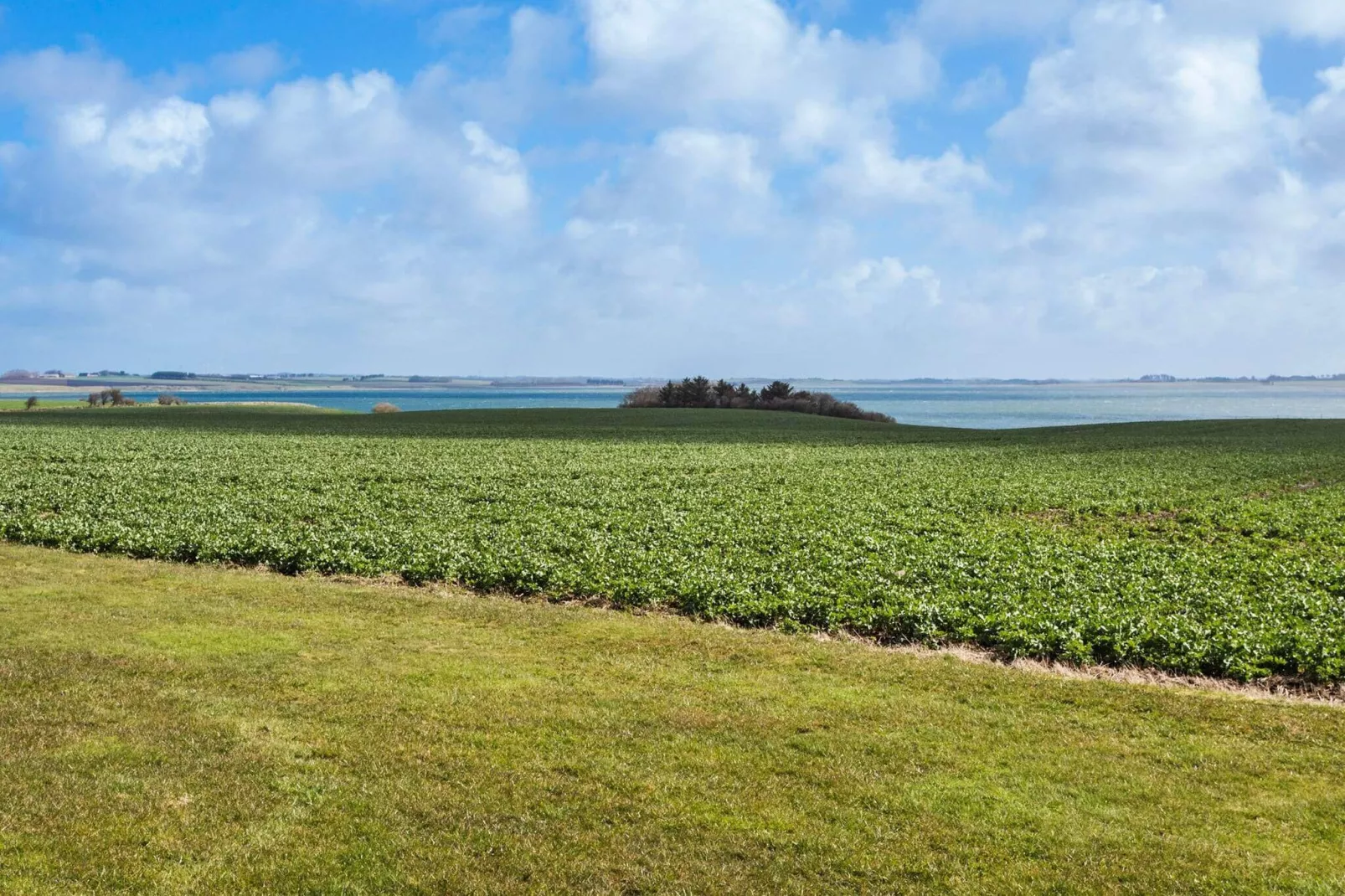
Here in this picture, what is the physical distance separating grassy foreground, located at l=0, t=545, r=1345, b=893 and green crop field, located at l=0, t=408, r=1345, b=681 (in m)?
2.45

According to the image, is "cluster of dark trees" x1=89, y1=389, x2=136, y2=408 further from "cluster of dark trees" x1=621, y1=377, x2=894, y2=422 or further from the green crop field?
the green crop field

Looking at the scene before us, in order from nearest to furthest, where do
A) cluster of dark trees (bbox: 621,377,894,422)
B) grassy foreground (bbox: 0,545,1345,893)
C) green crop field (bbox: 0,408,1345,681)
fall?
grassy foreground (bbox: 0,545,1345,893)
green crop field (bbox: 0,408,1345,681)
cluster of dark trees (bbox: 621,377,894,422)

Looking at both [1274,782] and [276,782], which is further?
[1274,782]

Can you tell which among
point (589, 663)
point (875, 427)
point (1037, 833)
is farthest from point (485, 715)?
point (875, 427)

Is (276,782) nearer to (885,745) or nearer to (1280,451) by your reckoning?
(885,745)

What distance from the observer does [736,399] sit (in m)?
108

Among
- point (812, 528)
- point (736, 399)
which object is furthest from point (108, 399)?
point (812, 528)

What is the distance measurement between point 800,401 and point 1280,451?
6353 centimetres

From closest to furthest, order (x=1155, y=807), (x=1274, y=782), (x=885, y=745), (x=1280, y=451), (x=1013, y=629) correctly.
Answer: (x=1155, y=807), (x=1274, y=782), (x=885, y=745), (x=1013, y=629), (x=1280, y=451)

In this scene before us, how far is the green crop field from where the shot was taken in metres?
14.0

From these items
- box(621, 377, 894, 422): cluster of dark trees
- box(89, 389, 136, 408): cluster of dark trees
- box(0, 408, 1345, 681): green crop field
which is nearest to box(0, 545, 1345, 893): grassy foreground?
box(0, 408, 1345, 681): green crop field

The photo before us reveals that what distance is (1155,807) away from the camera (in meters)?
7.82

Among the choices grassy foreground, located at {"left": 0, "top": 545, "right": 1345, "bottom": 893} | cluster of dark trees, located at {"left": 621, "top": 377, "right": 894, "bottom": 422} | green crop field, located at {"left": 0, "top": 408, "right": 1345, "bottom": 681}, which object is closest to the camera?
grassy foreground, located at {"left": 0, "top": 545, "right": 1345, "bottom": 893}

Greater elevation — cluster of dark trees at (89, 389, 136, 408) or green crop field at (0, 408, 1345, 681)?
cluster of dark trees at (89, 389, 136, 408)
